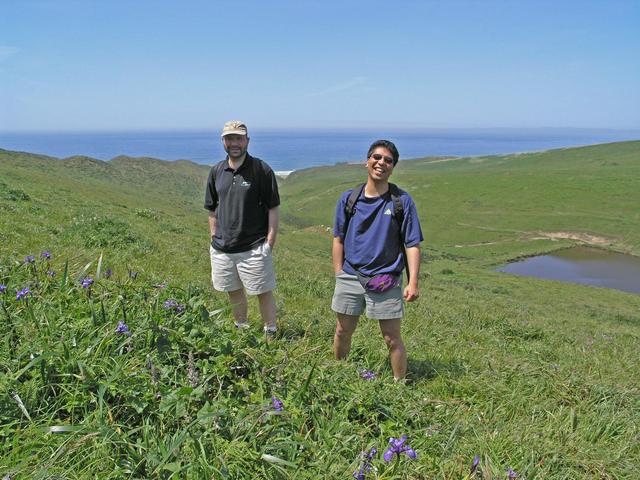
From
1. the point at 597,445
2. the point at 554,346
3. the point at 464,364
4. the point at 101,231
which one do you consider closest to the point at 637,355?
the point at 554,346

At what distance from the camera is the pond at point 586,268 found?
4041 cm

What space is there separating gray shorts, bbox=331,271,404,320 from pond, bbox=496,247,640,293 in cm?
4207

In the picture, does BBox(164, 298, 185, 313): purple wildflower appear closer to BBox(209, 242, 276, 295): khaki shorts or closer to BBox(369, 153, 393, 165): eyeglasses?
BBox(209, 242, 276, 295): khaki shorts

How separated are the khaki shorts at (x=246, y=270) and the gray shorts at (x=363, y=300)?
920 millimetres

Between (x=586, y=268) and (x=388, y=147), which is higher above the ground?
(x=388, y=147)

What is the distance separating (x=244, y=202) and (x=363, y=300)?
1748 millimetres

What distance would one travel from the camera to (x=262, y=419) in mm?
2844

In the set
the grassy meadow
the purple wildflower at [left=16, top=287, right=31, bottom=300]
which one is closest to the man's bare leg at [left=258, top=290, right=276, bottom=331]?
the grassy meadow

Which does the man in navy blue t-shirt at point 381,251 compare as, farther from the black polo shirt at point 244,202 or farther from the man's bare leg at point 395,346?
the black polo shirt at point 244,202

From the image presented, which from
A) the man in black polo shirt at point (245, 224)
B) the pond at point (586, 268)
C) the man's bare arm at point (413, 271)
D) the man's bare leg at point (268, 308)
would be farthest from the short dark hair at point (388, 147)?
the pond at point (586, 268)

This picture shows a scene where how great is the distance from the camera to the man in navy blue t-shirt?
4.30m

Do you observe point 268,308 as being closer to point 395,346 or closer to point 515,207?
point 395,346

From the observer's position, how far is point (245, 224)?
16.4ft

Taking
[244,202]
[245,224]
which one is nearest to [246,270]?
[245,224]
